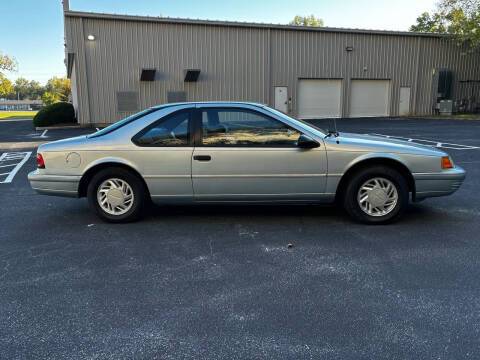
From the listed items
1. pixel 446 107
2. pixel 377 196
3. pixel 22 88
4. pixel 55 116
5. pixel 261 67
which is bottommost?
pixel 377 196

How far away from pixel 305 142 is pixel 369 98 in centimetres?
2427

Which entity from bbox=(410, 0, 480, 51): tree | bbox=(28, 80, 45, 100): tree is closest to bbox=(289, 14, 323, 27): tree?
bbox=(410, 0, 480, 51): tree

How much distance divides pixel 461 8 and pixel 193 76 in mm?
20970

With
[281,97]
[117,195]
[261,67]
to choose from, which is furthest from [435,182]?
[281,97]

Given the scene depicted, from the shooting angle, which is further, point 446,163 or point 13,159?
point 13,159

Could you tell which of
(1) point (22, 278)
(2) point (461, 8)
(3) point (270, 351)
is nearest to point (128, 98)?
(1) point (22, 278)

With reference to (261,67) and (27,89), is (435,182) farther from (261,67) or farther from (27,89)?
(27,89)

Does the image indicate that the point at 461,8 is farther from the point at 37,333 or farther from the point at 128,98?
the point at 37,333

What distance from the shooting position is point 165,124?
5090mm

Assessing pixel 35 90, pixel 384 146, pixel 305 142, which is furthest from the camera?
pixel 35 90

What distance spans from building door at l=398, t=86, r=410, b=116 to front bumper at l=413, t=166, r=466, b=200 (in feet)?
81.6

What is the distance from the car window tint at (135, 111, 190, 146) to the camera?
503 cm

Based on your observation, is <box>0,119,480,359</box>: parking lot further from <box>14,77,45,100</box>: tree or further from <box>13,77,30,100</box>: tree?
<box>13,77,30,100</box>: tree

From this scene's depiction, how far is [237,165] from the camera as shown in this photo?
4.94 meters
